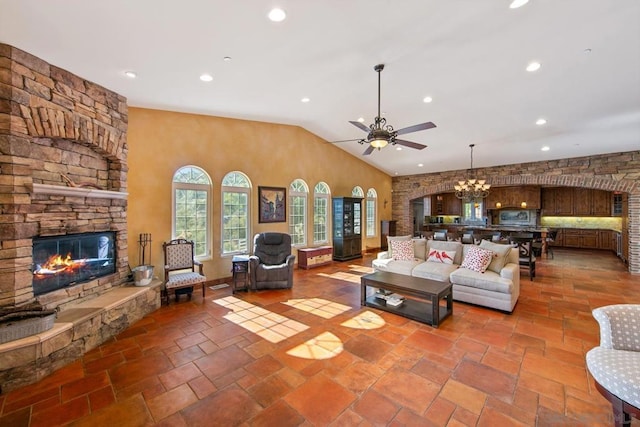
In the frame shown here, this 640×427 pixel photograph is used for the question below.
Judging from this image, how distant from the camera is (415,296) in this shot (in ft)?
12.0

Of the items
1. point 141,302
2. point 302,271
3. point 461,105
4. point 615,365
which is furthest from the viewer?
point 302,271

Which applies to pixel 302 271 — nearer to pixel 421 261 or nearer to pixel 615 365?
pixel 421 261

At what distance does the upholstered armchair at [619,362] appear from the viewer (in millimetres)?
1690

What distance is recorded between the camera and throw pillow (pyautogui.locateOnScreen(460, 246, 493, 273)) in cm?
434

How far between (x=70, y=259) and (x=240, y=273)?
2.38 m

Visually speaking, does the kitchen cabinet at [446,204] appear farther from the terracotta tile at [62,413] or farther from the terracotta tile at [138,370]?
the terracotta tile at [62,413]

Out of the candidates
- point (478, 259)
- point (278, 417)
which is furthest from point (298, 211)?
point (278, 417)

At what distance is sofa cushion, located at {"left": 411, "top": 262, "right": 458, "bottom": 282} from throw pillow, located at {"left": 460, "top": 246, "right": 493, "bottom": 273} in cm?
28

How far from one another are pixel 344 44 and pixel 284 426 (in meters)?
3.79

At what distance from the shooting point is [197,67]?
3.39 meters

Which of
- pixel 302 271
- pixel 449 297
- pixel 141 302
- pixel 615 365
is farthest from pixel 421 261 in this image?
pixel 141 302

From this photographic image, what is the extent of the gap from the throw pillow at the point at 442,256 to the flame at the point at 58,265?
5537mm

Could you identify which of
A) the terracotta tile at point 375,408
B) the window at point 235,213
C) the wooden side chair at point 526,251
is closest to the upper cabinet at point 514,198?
the wooden side chair at point 526,251

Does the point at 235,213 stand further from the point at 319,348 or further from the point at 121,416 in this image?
the point at 121,416
